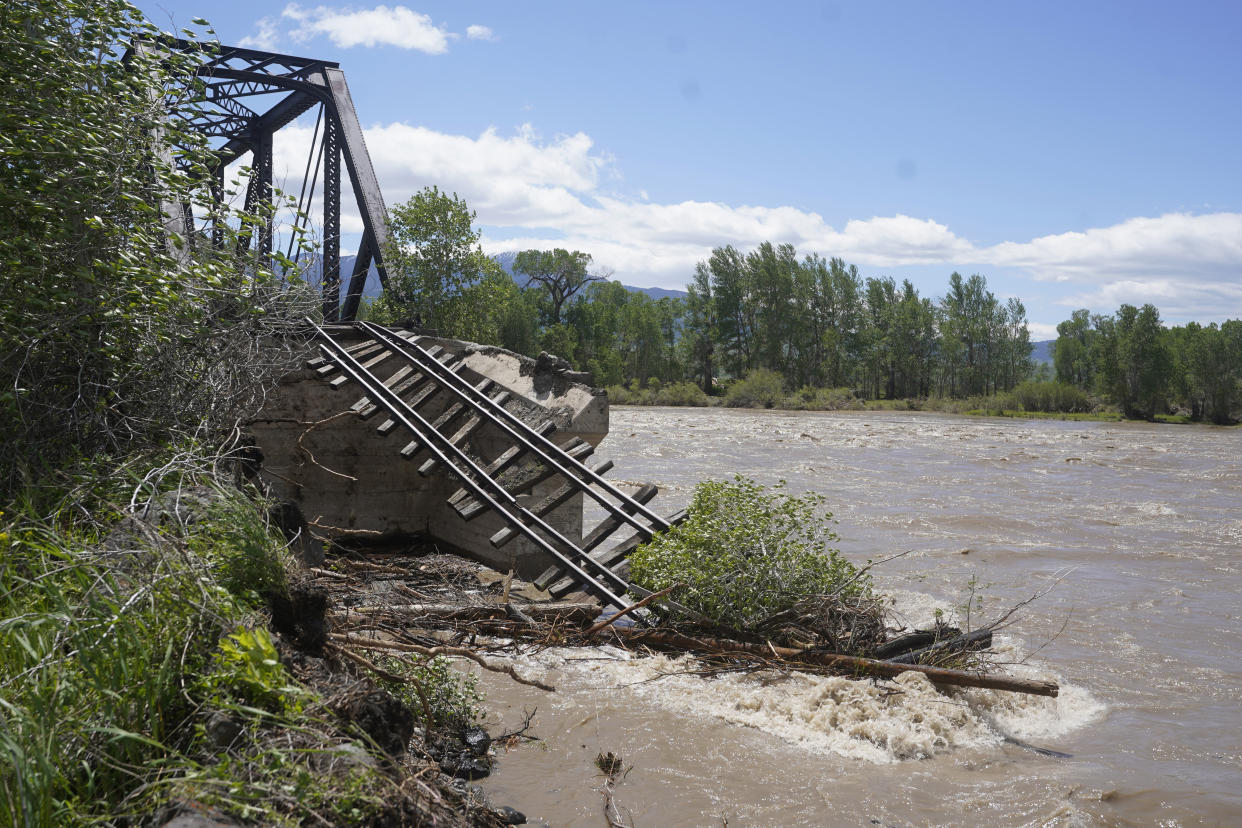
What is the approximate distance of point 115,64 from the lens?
6.19 m

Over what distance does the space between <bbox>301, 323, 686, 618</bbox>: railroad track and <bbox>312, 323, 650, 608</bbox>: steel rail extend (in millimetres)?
11

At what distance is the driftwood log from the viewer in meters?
5.61

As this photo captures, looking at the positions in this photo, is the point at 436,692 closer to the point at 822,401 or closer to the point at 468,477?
the point at 468,477

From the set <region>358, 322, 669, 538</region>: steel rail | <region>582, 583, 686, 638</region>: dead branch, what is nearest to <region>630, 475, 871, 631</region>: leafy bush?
<region>582, 583, 686, 638</region>: dead branch

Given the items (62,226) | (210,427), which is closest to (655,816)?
(210,427)

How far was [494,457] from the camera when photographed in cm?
962

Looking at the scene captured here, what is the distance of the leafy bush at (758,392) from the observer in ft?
217

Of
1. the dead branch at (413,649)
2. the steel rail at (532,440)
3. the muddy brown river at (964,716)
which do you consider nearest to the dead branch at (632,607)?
the muddy brown river at (964,716)

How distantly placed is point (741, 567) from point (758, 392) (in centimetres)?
6192

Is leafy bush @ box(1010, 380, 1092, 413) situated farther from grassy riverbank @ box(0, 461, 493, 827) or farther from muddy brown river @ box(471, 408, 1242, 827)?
grassy riverbank @ box(0, 461, 493, 827)

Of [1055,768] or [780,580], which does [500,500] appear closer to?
[780,580]

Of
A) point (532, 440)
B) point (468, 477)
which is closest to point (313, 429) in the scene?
point (468, 477)

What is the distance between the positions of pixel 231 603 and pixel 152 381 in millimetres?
3273

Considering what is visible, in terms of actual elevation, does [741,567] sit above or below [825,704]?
above
